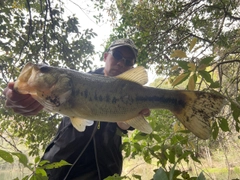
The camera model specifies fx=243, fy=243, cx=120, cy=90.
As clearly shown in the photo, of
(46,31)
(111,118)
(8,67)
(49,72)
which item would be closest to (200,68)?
(111,118)

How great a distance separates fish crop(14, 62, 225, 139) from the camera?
1.40 metres

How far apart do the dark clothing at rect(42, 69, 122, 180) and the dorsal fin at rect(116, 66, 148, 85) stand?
0.55m

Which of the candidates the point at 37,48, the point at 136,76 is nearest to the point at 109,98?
the point at 136,76

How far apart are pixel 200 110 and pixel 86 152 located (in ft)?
3.57

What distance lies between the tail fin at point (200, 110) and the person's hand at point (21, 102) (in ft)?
3.08

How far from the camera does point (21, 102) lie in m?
1.51

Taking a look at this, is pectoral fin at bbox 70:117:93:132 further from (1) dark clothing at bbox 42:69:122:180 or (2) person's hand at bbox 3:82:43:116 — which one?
(1) dark clothing at bbox 42:69:122:180

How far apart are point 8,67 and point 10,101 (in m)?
2.41

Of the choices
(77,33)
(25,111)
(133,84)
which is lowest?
(25,111)

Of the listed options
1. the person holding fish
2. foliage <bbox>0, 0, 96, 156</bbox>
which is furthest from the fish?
foliage <bbox>0, 0, 96, 156</bbox>

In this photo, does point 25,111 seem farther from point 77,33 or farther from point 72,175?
point 77,33

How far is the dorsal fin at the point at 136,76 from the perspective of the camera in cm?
153

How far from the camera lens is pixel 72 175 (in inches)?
79.5

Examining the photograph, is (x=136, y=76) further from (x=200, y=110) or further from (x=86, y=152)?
(x=86, y=152)
